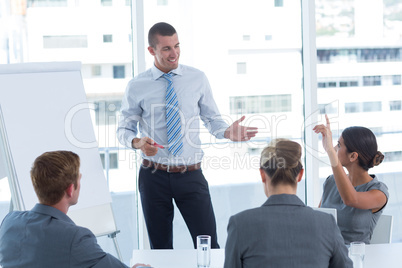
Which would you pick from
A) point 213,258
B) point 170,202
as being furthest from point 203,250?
point 170,202

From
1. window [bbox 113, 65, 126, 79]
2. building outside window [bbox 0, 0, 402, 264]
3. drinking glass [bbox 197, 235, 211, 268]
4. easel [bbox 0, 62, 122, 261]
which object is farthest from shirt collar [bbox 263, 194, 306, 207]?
window [bbox 113, 65, 126, 79]

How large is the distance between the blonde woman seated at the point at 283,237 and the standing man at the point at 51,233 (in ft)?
1.50

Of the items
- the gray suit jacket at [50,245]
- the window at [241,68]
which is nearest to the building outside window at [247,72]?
the window at [241,68]

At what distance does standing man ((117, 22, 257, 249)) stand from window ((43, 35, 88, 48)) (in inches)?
33.7

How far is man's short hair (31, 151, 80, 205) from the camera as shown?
1.80 meters

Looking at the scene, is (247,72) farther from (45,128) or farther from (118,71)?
(45,128)

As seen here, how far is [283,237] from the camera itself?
1556 millimetres

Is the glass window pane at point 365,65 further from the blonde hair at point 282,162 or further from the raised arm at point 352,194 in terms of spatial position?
the blonde hair at point 282,162

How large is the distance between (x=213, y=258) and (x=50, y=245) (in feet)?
2.54

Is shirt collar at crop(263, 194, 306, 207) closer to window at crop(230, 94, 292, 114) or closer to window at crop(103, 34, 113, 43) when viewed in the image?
window at crop(230, 94, 292, 114)

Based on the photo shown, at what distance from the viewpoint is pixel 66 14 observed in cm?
375

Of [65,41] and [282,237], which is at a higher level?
[65,41]

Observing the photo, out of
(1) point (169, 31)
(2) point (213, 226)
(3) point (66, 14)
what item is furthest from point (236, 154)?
(3) point (66, 14)

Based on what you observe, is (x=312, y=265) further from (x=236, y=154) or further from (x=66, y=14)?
(x=66, y=14)
